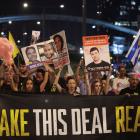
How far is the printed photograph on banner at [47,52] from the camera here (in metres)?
10.9

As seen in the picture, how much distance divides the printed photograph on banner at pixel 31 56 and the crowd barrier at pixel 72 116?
2.67 m

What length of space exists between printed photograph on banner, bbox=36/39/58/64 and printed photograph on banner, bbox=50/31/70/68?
13 cm

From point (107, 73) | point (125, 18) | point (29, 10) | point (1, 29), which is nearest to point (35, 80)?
point (107, 73)

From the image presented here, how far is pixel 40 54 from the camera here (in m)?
11.0

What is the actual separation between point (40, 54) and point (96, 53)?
130 cm

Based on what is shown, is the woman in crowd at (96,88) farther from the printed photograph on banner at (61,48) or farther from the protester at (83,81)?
the printed photograph on banner at (61,48)

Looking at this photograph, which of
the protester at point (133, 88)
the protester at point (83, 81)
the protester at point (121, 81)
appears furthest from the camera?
the protester at point (121, 81)

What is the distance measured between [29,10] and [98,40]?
63048mm

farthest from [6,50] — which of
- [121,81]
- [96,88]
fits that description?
[121,81]

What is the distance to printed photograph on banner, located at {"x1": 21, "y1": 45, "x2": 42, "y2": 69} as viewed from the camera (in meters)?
11.0

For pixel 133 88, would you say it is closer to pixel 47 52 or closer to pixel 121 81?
pixel 121 81

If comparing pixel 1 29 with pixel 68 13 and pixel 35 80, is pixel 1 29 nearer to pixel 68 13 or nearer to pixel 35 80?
pixel 68 13

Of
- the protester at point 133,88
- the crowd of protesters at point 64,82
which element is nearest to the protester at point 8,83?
the crowd of protesters at point 64,82

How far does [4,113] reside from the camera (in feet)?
27.1
